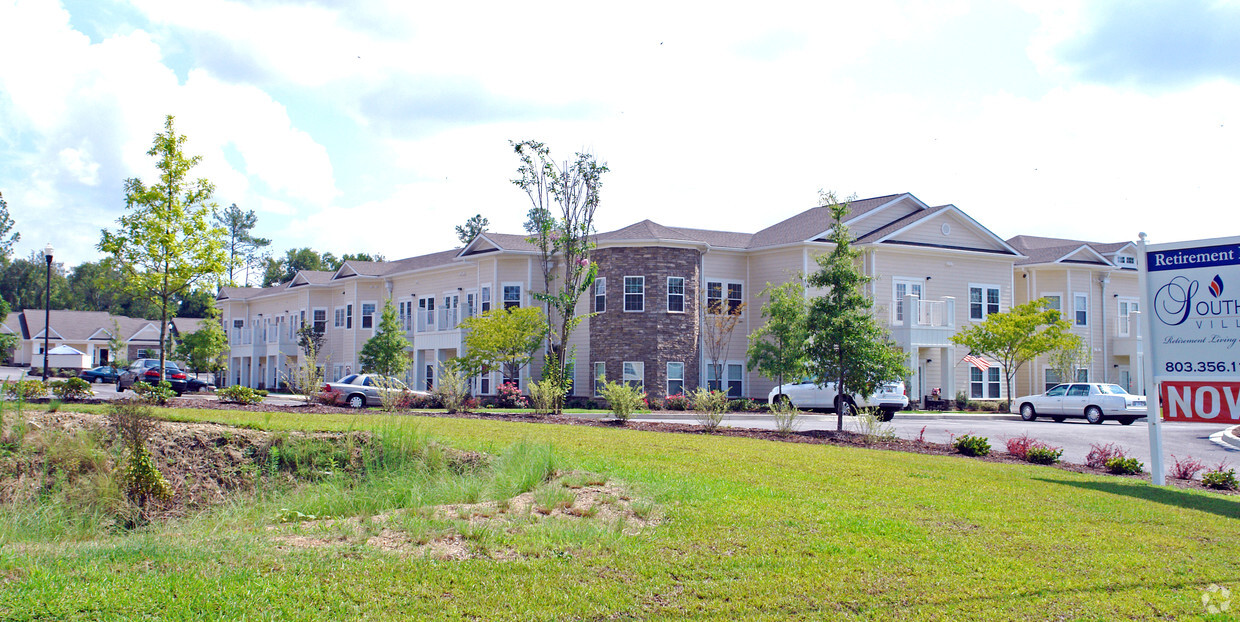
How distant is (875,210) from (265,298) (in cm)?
4062

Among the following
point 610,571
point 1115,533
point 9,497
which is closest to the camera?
point 610,571

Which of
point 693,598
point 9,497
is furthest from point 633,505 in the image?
point 9,497

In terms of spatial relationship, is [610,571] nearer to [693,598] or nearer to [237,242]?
[693,598]

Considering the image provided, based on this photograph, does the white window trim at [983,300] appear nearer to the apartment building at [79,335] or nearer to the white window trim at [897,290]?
the white window trim at [897,290]

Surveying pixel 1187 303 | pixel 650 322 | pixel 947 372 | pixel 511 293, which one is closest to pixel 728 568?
pixel 1187 303

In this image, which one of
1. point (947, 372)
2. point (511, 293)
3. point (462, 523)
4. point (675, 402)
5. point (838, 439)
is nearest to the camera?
point (462, 523)

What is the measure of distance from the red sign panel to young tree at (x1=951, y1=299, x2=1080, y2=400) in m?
23.8

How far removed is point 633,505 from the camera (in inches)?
326

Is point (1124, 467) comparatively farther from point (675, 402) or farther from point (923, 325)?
point (923, 325)

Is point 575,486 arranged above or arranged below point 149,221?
below

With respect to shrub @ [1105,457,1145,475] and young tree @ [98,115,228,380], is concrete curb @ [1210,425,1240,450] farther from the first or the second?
young tree @ [98,115,228,380]

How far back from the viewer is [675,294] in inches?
1341

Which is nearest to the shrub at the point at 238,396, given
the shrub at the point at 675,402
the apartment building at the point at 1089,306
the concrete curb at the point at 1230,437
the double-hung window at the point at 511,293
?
the shrub at the point at 675,402

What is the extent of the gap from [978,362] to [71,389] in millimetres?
32398
